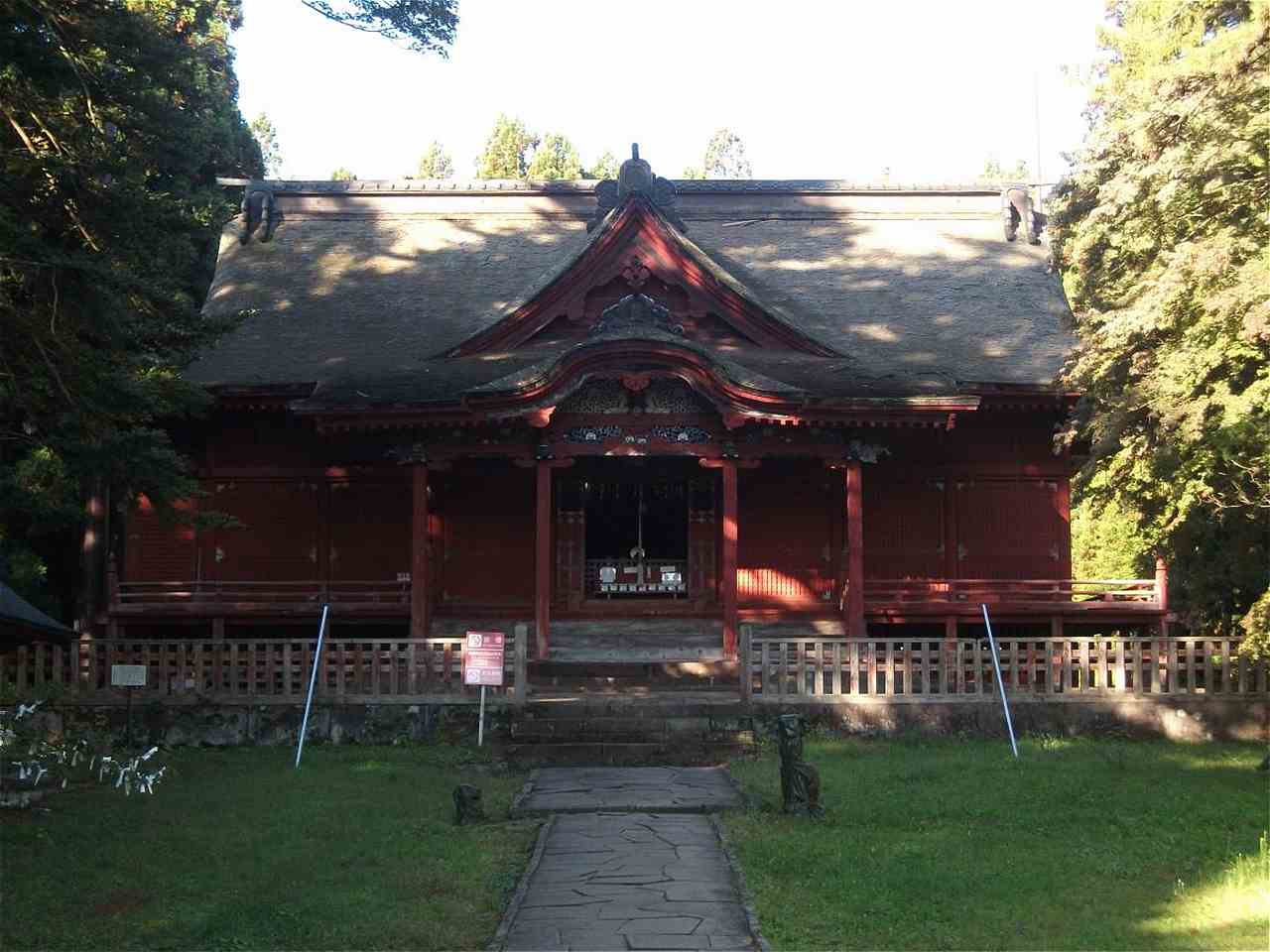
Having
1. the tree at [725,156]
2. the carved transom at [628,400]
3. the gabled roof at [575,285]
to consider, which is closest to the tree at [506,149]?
the tree at [725,156]

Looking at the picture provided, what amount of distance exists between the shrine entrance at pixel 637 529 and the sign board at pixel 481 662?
5612 millimetres

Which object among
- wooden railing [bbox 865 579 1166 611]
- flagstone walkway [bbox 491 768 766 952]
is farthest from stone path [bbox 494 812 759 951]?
wooden railing [bbox 865 579 1166 611]

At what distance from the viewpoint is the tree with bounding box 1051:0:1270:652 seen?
14281 mm

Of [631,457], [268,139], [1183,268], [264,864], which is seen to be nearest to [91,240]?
[264,864]

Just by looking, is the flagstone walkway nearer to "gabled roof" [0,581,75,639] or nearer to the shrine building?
"gabled roof" [0,581,75,639]

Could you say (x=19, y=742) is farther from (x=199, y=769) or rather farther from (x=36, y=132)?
(x=36, y=132)

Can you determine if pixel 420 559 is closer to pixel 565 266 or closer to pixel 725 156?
pixel 565 266

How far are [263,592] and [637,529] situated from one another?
642cm

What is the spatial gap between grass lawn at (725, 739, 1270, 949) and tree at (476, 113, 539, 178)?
4637cm

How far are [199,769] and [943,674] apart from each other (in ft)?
31.9

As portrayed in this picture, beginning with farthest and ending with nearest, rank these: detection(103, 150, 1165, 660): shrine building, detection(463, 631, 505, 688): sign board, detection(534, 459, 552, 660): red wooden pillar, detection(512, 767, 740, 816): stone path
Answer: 1. detection(103, 150, 1165, 660): shrine building
2. detection(534, 459, 552, 660): red wooden pillar
3. detection(463, 631, 505, 688): sign board
4. detection(512, 767, 740, 816): stone path

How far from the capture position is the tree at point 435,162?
205ft

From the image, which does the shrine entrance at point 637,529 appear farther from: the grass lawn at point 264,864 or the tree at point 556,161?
the tree at point 556,161

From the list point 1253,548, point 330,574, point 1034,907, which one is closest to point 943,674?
point 1253,548
